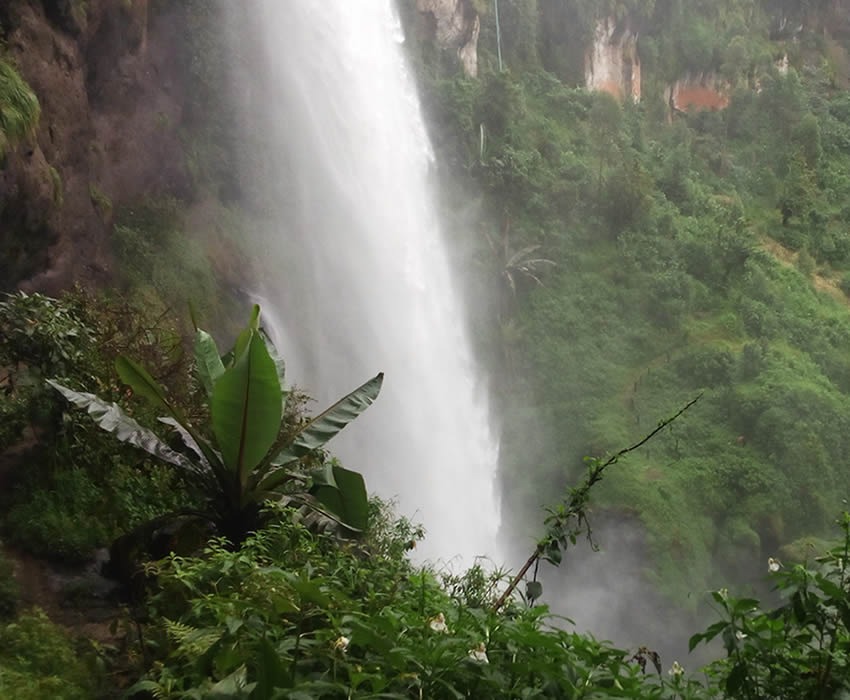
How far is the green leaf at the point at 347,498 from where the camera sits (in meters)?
4.13

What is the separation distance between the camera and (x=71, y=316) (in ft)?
17.4

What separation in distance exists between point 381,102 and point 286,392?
1300 cm

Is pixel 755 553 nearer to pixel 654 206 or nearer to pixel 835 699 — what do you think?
pixel 654 206

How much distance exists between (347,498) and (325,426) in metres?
0.46

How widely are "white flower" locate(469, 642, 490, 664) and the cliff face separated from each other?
5.73 metres

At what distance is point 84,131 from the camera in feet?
29.0

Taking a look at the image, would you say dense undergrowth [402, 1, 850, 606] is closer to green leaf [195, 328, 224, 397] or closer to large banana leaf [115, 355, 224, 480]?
green leaf [195, 328, 224, 397]

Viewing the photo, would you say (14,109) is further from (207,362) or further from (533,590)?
(533,590)

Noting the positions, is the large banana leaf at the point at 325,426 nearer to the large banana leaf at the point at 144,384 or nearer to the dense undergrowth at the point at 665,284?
the large banana leaf at the point at 144,384

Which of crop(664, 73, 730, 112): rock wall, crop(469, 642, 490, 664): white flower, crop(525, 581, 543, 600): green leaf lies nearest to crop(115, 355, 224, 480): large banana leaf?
crop(525, 581, 543, 600): green leaf

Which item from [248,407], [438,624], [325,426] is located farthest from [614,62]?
[438,624]

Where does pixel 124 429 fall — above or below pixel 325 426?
below

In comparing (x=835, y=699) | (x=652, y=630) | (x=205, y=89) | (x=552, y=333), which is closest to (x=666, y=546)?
(x=652, y=630)

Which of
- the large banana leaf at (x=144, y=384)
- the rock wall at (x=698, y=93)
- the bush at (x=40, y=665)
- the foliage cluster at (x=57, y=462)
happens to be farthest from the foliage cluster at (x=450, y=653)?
the rock wall at (x=698, y=93)
